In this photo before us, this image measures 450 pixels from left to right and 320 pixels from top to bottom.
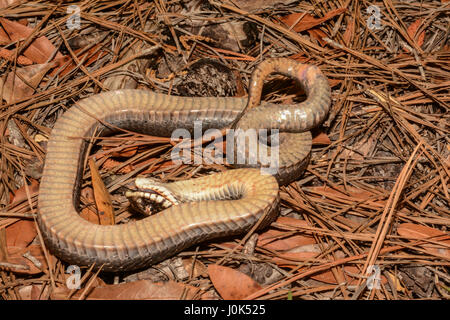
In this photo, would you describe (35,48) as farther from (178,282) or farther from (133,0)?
(178,282)

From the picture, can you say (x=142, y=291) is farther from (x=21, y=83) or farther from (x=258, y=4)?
(x=258, y=4)

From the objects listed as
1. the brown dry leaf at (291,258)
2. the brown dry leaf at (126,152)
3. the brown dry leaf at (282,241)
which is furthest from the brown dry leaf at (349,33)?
the brown dry leaf at (126,152)

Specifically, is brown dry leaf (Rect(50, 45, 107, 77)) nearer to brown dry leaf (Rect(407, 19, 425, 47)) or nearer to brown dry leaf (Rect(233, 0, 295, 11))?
brown dry leaf (Rect(233, 0, 295, 11))

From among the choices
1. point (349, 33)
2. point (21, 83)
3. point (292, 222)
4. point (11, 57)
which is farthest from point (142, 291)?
point (349, 33)

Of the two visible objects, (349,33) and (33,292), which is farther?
(349,33)

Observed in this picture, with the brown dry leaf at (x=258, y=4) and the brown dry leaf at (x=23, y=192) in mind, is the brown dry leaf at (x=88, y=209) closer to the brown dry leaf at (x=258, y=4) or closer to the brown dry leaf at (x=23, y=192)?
the brown dry leaf at (x=23, y=192)

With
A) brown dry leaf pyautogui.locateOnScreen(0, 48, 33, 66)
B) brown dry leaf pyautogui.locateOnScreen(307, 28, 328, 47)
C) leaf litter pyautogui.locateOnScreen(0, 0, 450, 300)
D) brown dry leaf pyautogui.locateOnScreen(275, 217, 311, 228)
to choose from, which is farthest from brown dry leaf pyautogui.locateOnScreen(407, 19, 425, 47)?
brown dry leaf pyautogui.locateOnScreen(0, 48, 33, 66)

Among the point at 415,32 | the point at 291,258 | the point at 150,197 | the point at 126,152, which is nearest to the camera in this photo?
the point at 291,258
